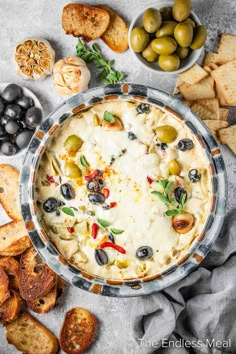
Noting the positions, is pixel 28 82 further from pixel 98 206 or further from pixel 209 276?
pixel 209 276

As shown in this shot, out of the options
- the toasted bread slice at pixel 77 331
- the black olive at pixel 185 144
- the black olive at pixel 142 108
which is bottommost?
the toasted bread slice at pixel 77 331

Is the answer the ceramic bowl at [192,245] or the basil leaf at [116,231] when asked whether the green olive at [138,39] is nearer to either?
the ceramic bowl at [192,245]

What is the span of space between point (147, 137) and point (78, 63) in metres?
0.64

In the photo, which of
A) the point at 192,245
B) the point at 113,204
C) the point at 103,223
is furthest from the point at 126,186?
the point at 192,245

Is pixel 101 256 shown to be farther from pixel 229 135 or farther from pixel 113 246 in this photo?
pixel 229 135

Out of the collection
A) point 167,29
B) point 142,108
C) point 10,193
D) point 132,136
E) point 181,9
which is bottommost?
point 10,193

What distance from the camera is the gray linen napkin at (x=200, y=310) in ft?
9.81

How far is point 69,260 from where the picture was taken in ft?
9.16

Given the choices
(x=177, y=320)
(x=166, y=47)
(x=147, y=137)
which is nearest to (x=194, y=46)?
(x=166, y=47)

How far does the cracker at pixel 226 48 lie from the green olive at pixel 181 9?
28 cm

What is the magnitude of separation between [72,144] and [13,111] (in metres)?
0.56

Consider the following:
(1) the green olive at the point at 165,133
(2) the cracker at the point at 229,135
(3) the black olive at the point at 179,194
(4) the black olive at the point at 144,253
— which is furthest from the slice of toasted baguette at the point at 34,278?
(2) the cracker at the point at 229,135

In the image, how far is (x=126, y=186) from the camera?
8.97 ft

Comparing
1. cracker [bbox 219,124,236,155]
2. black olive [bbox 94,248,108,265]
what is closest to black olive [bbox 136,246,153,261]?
black olive [bbox 94,248,108,265]
